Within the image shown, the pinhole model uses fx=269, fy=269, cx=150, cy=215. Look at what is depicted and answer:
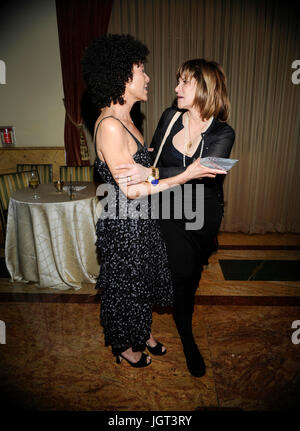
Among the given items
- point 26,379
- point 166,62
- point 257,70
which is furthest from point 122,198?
point 257,70

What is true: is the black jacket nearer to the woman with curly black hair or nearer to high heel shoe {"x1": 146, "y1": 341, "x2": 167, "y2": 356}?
the woman with curly black hair

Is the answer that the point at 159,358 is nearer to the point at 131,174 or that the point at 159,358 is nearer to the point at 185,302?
the point at 185,302

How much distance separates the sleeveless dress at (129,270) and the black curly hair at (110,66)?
27cm

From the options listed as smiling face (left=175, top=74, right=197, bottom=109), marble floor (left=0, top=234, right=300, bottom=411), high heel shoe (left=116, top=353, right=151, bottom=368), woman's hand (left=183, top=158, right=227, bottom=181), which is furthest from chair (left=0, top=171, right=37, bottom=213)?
woman's hand (left=183, top=158, right=227, bottom=181)

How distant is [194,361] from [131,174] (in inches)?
48.9

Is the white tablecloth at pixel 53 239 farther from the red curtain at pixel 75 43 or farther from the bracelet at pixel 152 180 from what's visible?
the red curtain at pixel 75 43

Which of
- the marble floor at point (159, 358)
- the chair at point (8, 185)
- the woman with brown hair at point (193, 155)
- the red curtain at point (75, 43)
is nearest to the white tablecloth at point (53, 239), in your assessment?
the marble floor at point (159, 358)

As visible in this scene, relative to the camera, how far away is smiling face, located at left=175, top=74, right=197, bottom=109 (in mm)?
1490

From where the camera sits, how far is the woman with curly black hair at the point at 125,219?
127 cm

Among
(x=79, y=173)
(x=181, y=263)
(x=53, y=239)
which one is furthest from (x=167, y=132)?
(x=79, y=173)

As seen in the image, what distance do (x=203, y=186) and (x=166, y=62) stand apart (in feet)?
9.07

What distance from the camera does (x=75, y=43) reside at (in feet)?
12.0

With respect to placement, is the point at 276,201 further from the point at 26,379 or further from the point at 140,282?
the point at 26,379

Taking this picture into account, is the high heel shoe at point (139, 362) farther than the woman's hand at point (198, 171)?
Yes
